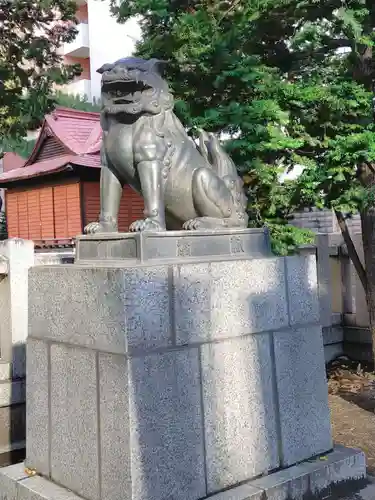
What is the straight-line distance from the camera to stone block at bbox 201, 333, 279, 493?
11.1ft

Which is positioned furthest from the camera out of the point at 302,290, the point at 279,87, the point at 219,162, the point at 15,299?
the point at 15,299

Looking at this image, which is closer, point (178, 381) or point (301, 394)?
point (178, 381)

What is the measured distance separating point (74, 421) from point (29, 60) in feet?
30.7

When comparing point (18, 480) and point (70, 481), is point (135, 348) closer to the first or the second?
point (70, 481)

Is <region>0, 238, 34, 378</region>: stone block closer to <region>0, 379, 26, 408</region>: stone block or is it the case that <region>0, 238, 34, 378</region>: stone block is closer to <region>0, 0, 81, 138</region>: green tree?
<region>0, 379, 26, 408</region>: stone block

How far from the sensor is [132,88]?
140 inches

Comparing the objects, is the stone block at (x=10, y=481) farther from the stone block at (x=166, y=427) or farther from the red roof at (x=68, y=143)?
the red roof at (x=68, y=143)

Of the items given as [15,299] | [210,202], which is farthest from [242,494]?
[15,299]

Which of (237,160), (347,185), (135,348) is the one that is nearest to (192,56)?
(237,160)

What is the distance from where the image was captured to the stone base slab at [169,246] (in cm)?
334

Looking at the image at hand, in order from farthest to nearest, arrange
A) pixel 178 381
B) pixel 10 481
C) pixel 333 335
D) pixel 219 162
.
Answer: pixel 333 335
pixel 219 162
pixel 10 481
pixel 178 381

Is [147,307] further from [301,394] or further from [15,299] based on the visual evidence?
[15,299]

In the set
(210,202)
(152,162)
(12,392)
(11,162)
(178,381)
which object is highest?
(11,162)

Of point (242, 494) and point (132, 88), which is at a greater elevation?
point (132, 88)
